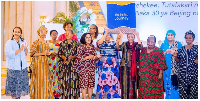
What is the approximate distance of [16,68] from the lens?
12.4 feet

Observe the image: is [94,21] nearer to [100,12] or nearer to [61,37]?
[100,12]

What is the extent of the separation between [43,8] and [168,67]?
14.2ft

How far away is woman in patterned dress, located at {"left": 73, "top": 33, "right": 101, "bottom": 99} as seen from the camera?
3752 millimetres

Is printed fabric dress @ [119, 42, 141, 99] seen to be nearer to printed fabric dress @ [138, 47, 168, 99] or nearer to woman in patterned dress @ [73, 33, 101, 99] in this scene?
printed fabric dress @ [138, 47, 168, 99]

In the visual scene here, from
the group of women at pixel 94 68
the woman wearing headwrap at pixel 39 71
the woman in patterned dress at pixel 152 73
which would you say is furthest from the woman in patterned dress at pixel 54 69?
the woman in patterned dress at pixel 152 73

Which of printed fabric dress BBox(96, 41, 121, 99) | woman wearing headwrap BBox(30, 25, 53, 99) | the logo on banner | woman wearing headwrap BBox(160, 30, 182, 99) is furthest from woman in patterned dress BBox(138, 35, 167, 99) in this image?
woman wearing headwrap BBox(30, 25, 53, 99)

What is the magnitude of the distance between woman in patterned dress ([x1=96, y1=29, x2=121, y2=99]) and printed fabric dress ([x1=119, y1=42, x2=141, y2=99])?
125mm

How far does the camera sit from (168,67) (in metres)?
4.08

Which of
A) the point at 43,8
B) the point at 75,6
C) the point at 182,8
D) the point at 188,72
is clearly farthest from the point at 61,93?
the point at 43,8

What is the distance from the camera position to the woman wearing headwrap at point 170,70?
3.98m

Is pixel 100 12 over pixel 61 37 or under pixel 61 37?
over

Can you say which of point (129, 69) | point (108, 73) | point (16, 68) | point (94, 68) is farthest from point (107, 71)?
point (16, 68)

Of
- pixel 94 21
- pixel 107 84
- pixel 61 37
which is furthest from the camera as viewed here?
pixel 94 21

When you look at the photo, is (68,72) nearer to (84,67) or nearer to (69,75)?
(69,75)
